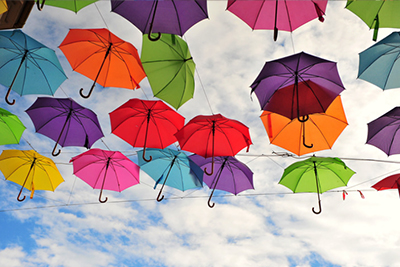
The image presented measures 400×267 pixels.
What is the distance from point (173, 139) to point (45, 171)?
3998 millimetres

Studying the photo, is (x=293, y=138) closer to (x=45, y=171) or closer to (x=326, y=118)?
(x=326, y=118)

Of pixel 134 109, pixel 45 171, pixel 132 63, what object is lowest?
pixel 45 171

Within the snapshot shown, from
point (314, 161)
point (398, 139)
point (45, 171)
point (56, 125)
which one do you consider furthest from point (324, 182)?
point (45, 171)

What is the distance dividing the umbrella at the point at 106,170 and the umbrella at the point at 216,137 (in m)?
1.94

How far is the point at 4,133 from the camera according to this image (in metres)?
6.20

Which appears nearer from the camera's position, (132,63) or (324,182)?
(132,63)

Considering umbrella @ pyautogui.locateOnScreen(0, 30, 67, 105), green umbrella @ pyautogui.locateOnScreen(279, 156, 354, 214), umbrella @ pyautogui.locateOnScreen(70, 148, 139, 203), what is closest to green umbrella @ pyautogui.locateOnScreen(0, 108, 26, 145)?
umbrella @ pyautogui.locateOnScreen(0, 30, 67, 105)

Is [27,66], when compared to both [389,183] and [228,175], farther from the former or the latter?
[389,183]

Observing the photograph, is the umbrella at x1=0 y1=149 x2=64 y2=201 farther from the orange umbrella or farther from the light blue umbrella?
the light blue umbrella

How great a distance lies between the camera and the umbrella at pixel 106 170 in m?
6.81

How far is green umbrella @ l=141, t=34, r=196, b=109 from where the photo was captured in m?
4.53

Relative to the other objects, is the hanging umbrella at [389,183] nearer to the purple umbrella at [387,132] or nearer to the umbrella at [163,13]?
the purple umbrella at [387,132]

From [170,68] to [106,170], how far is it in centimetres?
372

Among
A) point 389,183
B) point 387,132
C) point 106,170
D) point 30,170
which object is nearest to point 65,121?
point 106,170
